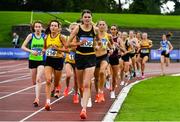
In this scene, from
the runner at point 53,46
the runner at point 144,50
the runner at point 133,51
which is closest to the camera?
the runner at point 53,46

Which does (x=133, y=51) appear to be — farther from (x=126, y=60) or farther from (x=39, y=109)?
(x=39, y=109)

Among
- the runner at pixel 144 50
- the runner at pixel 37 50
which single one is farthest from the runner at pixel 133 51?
the runner at pixel 37 50

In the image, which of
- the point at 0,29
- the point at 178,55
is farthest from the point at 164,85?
the point at 0,29

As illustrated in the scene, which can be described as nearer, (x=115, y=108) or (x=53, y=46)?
(x=115, y=108)

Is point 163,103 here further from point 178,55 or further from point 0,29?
point 0,29

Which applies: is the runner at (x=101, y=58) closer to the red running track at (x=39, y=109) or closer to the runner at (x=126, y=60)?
the red running track at (x=39, y=109)

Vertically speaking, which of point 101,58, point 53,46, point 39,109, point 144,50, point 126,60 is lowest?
point 39,109

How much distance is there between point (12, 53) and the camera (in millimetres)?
45656

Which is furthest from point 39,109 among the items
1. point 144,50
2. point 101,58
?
point 144,50

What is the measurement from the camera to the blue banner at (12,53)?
148 ft

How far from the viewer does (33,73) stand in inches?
600

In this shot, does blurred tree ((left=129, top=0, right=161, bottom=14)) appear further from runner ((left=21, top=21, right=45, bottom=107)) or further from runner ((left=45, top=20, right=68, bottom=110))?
runner ((left=45, top=20, right=68, bottom=110))

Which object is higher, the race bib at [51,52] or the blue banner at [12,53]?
the race bib at [51,52]

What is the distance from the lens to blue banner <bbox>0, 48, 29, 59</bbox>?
45.2m
